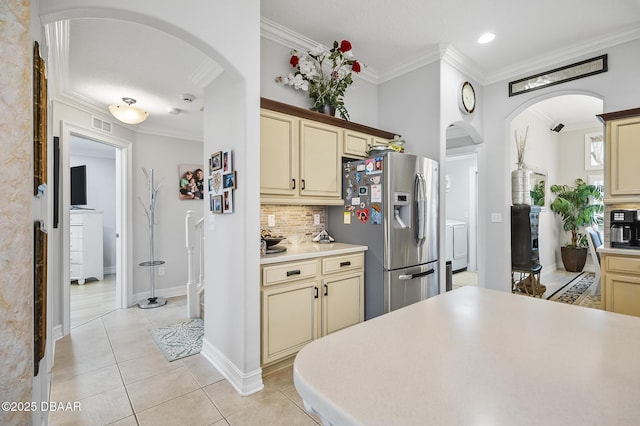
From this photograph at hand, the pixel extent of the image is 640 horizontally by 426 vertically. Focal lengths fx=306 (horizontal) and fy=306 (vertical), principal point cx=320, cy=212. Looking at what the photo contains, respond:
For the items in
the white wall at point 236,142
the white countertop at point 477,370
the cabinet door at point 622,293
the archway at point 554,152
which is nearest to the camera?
the white countertop at point 477,370

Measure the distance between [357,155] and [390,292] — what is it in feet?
4.70

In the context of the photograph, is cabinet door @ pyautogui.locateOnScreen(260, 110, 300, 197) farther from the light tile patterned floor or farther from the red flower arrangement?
the light tile patterned floor

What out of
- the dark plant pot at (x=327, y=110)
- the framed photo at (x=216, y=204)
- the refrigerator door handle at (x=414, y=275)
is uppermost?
the dark plant pot at (x=327, y=110)

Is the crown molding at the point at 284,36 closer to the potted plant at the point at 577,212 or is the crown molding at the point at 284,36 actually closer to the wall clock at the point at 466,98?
the wall clock at the point at 466,98

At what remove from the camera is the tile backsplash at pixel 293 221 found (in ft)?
9.86

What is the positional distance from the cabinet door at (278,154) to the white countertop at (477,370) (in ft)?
5.89

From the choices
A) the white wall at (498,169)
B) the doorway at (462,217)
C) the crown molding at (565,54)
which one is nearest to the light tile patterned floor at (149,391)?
the white wall at (498,169)

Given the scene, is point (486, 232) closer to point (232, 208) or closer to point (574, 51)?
point (574, 51)

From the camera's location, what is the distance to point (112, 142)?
4.11 meters

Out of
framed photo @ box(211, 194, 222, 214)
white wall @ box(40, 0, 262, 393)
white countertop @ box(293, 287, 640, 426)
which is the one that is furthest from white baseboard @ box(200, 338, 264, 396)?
white countertop @ box(293, 287, 640, 426)

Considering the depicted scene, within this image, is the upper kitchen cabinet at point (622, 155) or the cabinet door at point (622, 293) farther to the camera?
the upper kitchen cabinet at point (622, 155)

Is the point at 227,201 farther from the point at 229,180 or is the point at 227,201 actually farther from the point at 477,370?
the point at 477,370

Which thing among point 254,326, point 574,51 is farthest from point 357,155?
point 574,51

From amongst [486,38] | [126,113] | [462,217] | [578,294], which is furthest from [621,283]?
[126,113]
